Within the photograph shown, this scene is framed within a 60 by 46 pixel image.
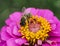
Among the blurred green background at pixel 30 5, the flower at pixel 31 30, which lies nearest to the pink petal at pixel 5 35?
the flower at pixel 31 30

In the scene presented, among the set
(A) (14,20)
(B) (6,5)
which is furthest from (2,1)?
(A) (14,20)

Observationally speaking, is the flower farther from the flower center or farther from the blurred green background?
the blurred green background

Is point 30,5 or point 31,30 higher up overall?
point 30,5

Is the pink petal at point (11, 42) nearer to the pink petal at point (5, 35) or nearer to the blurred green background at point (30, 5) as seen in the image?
the pink petal at point (5, 35)

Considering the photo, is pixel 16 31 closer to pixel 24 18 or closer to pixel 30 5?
pixel 24 18

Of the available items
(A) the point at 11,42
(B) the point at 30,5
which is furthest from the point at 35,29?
(B) the point at 30,5

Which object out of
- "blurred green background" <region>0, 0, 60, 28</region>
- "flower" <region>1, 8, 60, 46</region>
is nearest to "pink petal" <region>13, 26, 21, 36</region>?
"flower" <region>1, 8, 60, 46</region>

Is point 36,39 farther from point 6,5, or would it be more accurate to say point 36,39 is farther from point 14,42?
point 6,5
